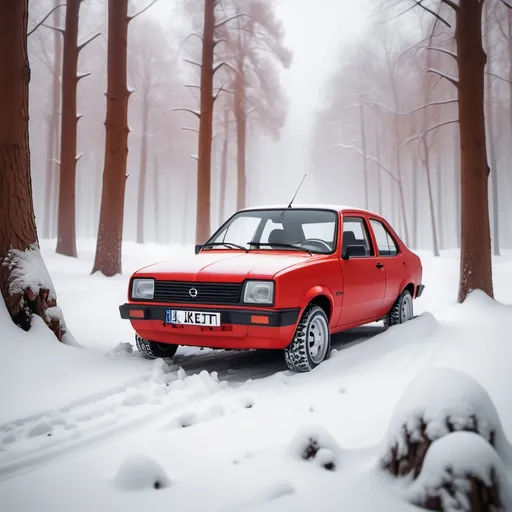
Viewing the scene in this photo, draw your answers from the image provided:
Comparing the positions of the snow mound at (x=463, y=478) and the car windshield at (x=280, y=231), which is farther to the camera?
the car windshield at (x=280, y=231)

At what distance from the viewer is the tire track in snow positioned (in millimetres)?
3029

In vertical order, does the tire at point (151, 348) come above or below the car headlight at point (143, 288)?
below

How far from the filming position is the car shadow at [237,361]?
505 centimetres

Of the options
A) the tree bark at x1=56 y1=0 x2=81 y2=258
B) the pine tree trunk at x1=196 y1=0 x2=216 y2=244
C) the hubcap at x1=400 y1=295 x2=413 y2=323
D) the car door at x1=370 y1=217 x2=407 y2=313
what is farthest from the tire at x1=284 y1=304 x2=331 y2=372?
the tree bark at x1=56 y1=0 x2=81 y2=258

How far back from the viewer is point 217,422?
11.7 ft

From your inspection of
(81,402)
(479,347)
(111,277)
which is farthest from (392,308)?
(111,277)

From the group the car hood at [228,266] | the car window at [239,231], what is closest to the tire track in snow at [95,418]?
the car hood at [228,266]

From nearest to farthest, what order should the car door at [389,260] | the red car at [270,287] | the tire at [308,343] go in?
1. the red car at [270,287]
2. the tire at [308,343]
3. the car door at [389,260]

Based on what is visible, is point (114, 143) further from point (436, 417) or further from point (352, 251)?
point (436, 417)

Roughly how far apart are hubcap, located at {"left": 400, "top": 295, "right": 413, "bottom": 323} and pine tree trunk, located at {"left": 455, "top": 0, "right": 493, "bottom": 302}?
2.49m

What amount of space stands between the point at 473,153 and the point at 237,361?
19.6 ft

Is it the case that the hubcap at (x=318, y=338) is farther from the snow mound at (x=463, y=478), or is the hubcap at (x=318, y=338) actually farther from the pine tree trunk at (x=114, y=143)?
the pine tree trunk at (x=114, y=143)

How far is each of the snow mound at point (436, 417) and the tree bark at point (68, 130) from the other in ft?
43.4

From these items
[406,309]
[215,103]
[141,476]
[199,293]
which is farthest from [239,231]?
[215,103]
